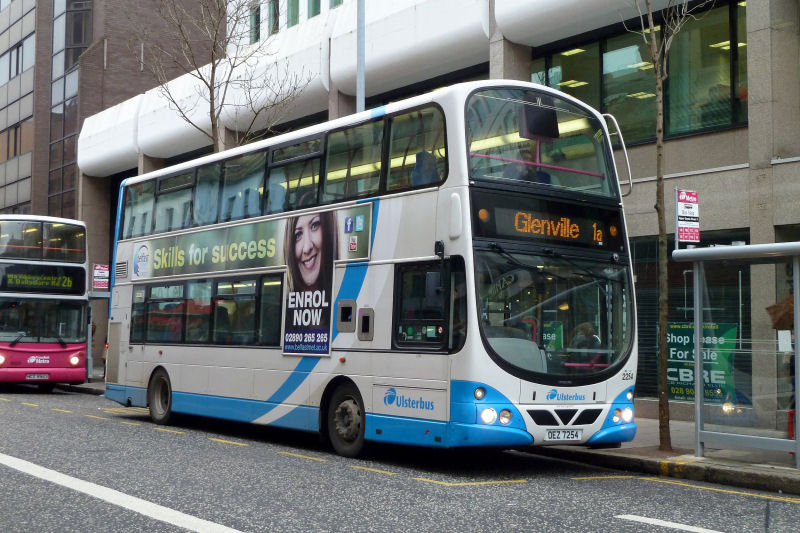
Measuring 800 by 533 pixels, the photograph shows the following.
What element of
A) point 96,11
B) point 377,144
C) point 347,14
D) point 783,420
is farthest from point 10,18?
point 783,420

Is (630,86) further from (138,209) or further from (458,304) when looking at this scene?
(458,304)

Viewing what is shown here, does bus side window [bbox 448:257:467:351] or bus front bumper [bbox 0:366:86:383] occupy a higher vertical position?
bus side window [bbox 448:257:467:351]

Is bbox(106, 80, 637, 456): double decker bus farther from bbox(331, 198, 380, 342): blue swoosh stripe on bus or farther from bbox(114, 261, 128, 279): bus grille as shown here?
bbox(114, 261, 128, 279): bus grille

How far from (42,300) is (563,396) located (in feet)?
54.8

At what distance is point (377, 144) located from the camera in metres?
12.1

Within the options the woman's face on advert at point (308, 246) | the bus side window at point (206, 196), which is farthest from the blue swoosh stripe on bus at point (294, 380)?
the bus side window at point (206, 196)

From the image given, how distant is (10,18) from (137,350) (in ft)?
117

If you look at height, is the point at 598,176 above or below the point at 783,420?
above

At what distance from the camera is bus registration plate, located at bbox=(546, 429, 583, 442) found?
10.7 meters

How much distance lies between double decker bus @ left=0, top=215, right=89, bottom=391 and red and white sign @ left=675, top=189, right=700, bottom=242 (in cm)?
1638

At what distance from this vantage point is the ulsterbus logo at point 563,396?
1075cm

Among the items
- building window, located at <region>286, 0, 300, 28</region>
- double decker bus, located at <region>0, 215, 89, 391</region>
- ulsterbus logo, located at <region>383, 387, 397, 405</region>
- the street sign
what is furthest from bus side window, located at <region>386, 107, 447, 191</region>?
the street sign

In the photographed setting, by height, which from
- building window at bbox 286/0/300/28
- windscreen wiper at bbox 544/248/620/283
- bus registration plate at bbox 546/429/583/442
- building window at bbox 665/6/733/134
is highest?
building window at bbox 286/0/300/28

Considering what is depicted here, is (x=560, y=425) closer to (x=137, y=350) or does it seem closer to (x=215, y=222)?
(x=215, y=222)
